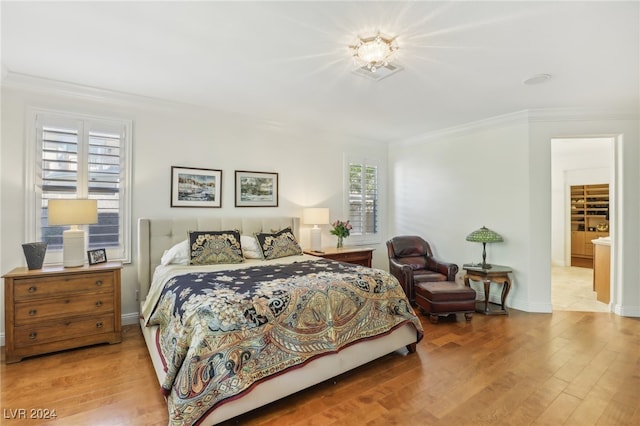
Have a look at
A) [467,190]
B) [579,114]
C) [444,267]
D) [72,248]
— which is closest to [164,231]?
[72,248]

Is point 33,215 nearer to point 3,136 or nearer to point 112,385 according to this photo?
point 3,136

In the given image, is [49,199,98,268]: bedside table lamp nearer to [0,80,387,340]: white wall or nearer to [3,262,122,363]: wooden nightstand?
[3,262,122,363]: wooden nightstand

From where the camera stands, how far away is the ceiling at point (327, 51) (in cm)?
203

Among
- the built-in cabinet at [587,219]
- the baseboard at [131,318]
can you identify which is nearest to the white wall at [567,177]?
the built-in cabinet at [587,219]

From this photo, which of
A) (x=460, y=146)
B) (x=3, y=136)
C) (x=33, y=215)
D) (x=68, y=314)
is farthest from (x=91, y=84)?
(x=460, y=146)

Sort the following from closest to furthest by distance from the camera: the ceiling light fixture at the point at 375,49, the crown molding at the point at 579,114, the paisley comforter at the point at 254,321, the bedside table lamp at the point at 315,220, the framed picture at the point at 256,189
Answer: the paisley comforter at the point at 254,321 < the ceiling light fixture at the point at 375,49 < the crown molding at the point at 579,114 < the framed picture at the point at 256,189 < the bedside table lamp at the point at 315,220

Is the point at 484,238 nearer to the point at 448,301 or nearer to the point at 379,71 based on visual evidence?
the point at 448,301

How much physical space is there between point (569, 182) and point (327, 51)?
7814 millimetres

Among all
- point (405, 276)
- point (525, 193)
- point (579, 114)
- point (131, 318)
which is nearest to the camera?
point (131, 318)

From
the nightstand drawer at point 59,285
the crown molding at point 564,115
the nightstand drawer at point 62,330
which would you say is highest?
the crown molding at point 564,115

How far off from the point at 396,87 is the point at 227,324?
282 cm

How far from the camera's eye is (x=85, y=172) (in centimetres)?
329

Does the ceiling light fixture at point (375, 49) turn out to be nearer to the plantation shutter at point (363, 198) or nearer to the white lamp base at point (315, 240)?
the white lamp base at point (315, 240)

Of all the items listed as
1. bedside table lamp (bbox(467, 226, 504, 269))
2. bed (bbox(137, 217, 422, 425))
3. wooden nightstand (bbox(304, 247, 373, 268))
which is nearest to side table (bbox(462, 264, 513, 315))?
bedside table lamp (bbox(467, 226, 504, 269))
